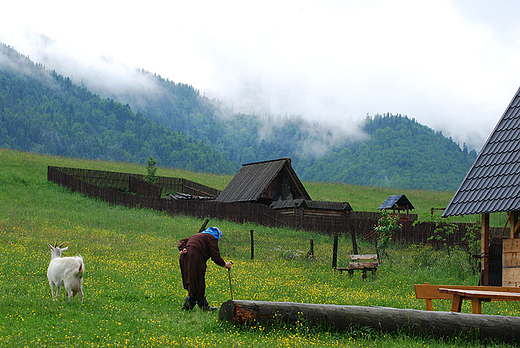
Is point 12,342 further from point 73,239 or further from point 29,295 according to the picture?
point 73,239

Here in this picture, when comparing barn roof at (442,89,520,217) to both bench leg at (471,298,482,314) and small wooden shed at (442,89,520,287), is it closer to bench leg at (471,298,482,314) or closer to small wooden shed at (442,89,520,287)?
small wooden shed at (442,89,520,287)

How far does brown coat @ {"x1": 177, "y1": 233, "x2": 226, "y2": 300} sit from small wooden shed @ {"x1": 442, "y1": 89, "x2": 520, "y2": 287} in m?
8.08

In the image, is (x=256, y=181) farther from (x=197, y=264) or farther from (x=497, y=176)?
(x=197, y=264)

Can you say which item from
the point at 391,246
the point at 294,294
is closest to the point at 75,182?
the point at 391,246

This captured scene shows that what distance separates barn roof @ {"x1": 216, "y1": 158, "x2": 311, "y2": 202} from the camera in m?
43.4

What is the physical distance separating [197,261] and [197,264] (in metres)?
0.06

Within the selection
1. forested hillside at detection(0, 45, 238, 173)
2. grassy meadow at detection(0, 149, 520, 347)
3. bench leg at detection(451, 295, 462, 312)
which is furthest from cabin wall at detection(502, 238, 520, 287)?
forested hillside at detection(0, 45, 238, 173)

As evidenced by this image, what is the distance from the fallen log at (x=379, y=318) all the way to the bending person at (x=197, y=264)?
178cm

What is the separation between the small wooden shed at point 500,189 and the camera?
1568 cm

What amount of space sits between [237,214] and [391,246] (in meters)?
11.4

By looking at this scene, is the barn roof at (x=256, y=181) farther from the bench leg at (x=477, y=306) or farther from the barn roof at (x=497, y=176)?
the bench leg at (x=477, y=306)

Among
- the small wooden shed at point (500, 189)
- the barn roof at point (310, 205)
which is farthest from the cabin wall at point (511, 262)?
the barn roof at point (310, 205)

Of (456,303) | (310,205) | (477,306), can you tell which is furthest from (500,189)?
(310,205)

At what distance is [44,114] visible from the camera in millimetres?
189500
